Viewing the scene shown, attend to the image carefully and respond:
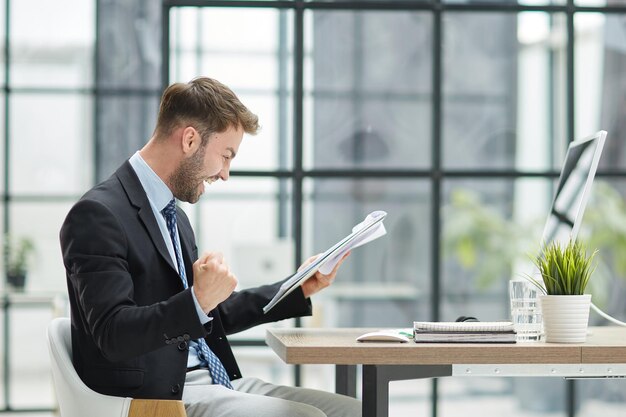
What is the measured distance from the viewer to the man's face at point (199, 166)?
2.43 meters

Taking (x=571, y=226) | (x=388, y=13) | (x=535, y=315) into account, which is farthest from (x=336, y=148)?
(x=535, y=315)

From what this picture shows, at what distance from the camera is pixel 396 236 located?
4.45 m

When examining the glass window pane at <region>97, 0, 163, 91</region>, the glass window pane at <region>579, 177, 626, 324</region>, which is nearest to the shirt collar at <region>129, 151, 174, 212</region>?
the glass window pane at <region>579, 177, 626, 324</region>

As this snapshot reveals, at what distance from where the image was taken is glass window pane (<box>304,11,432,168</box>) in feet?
14.5

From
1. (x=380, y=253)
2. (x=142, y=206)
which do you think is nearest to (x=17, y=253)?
(x=380, y=253)

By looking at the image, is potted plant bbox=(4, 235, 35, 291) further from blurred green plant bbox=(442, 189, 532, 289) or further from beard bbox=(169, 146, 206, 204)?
beard bbox=(169, 146, 206, 204)

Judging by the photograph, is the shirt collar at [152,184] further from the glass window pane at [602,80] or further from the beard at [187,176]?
the glass window pane at [602,80]

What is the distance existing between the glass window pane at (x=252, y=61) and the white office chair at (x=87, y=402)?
2.22m

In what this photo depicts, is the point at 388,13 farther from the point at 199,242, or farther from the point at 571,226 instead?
the point at 571,226

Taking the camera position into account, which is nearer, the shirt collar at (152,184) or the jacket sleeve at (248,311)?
the shirt collar at (152,184)

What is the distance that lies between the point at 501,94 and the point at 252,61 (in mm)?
1213

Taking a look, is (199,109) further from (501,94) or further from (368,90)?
(501,94)

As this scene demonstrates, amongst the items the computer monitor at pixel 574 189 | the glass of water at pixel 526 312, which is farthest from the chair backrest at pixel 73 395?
the computer monitor at pixel 574 189

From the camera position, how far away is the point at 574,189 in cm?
275
